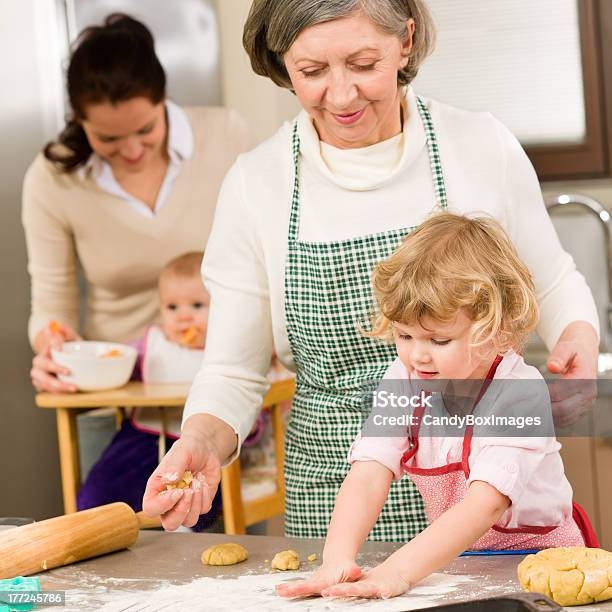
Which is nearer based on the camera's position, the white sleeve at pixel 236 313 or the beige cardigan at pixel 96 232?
the white sleeve at pixel 236 313

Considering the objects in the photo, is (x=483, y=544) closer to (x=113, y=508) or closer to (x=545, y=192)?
(x=113, y=508)

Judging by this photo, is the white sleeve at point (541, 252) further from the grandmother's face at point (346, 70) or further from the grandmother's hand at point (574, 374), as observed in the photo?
the grandmother's face at point (346, 70)

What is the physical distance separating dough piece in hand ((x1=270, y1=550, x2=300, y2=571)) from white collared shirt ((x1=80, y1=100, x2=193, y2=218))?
4.82 feet

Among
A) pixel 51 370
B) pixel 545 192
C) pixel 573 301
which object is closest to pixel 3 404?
pixel 51 370

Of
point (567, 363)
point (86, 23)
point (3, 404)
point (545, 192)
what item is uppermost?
point (86, 23)

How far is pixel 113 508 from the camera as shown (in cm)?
135

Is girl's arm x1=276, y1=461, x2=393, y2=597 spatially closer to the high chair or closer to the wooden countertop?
the wooden countertop

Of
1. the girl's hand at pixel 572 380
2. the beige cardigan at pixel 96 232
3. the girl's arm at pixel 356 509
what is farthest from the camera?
the beige cardigan at pixel 96 232

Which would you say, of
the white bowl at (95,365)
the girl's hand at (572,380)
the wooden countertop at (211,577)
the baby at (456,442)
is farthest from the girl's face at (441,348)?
the white bowl at (95,365)

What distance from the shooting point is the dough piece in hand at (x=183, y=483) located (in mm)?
1220

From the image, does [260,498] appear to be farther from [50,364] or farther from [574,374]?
[574,374]

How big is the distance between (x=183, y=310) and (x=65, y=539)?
4.06 feet

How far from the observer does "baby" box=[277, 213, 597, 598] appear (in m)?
1.11

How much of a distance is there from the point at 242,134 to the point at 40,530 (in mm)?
1596
